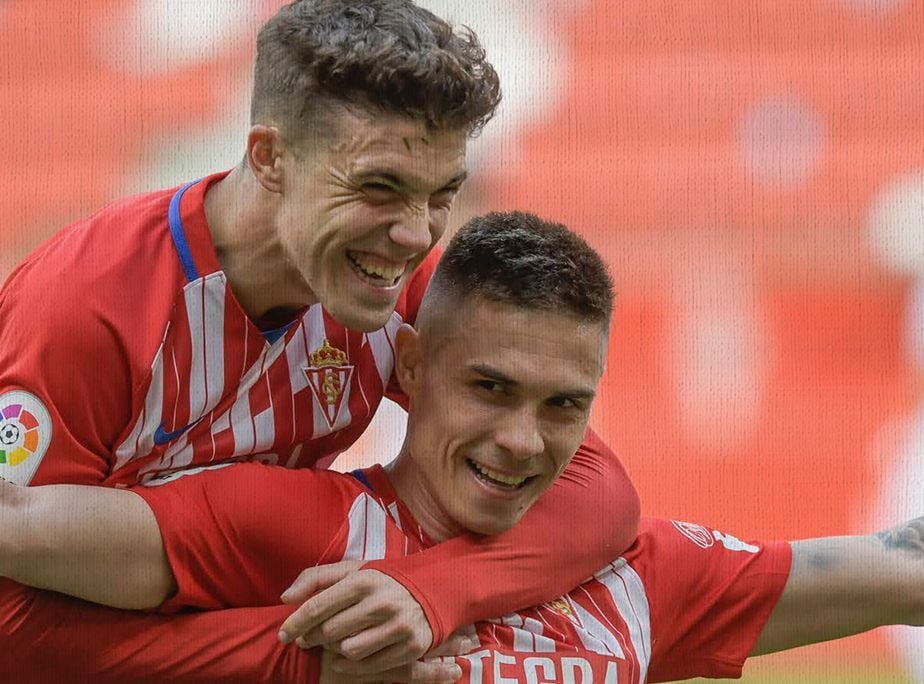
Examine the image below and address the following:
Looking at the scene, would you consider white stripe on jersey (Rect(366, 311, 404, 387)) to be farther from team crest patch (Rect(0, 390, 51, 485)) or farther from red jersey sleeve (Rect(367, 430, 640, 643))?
team crest patch (Rect(0, 390, 51, 485))

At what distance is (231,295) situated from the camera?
1446 mm

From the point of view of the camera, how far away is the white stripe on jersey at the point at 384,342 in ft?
5.17

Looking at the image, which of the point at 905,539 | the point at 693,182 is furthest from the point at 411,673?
the point at 693,182

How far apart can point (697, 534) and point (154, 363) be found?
0.70 m

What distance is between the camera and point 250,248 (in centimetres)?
145

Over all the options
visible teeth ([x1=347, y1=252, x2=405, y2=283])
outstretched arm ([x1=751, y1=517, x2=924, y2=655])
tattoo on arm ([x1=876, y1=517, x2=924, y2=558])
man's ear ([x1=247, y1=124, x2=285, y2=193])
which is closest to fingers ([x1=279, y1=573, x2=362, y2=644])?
visible teeth ([x1=347, y1=252, x2=405, y2=283])

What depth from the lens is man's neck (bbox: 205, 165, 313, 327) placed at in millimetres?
1442

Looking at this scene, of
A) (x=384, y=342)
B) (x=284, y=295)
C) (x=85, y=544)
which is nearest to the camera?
(x=85, y=544)

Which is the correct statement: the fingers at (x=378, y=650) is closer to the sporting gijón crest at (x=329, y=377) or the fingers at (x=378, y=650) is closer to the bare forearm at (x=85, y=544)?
the bare forearm at (x=85, y=544)

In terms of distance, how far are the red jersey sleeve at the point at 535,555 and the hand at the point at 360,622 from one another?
0.08 feet

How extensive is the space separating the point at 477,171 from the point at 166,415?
5.51 feet

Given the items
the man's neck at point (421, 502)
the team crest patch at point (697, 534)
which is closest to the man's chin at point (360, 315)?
the man's neck at point (421, 502)

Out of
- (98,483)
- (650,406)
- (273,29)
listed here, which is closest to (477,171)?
(650,406)

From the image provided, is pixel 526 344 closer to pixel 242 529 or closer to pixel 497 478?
pixel 497 478
